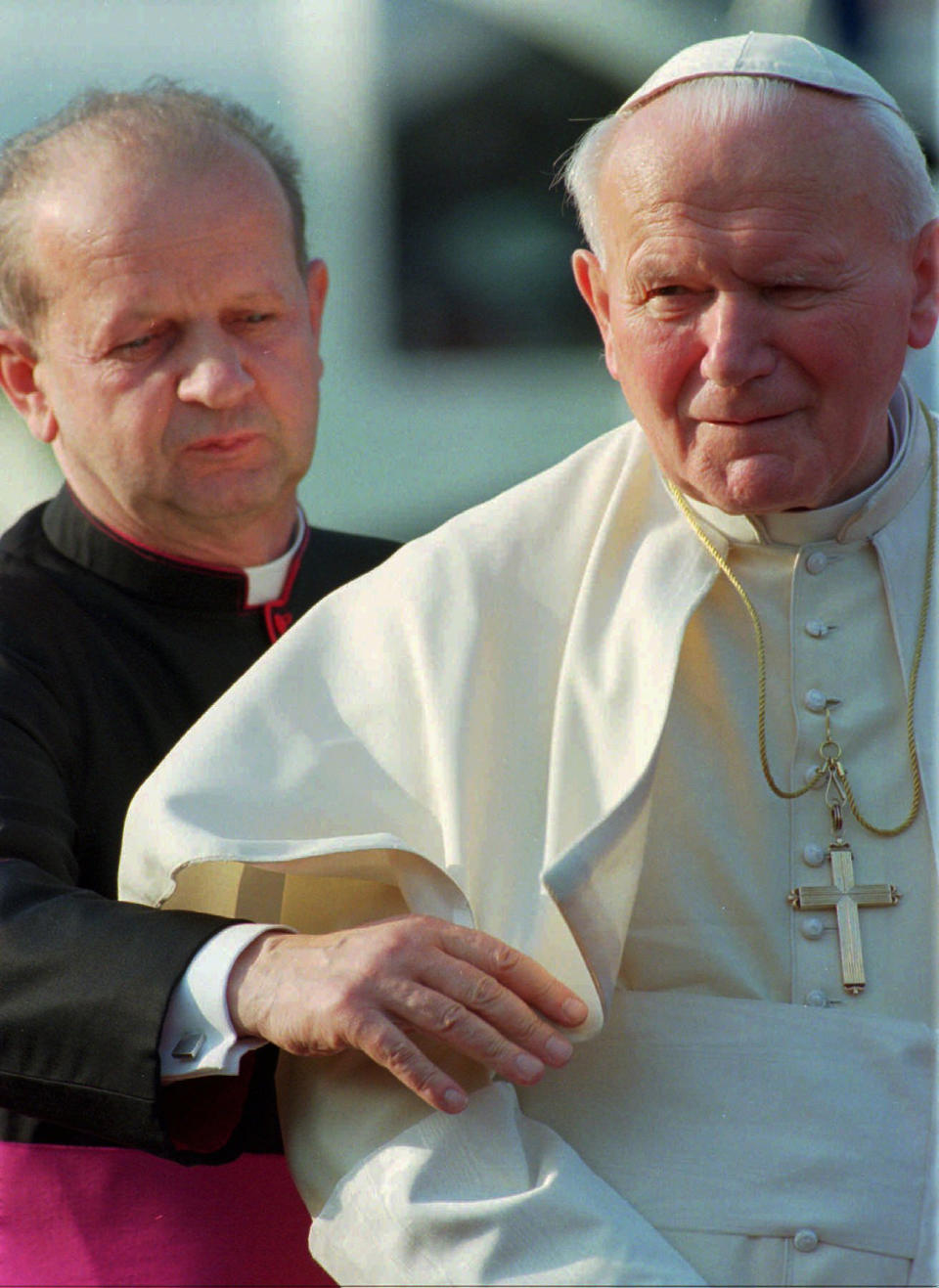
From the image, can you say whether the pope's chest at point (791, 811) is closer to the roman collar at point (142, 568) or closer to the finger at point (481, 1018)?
the finger at point (481, 1018)

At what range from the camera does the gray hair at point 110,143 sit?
118 inches

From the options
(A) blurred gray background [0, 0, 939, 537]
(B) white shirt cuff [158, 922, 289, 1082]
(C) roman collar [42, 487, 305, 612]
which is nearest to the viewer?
(B) white shirt cuff [158, 922, 289, 1082]

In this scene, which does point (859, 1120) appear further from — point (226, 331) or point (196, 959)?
point (226, 331)

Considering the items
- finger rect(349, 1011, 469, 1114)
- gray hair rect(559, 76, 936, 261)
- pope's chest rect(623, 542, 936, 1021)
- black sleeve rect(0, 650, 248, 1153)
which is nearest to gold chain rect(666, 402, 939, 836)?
pope's chest rect(623, 542, 936, 1021)

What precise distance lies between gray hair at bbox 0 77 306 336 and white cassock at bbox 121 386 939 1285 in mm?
1052

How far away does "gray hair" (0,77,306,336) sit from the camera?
118 inches

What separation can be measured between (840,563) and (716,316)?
0.42 meters

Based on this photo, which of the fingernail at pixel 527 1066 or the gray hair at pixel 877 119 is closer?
the fingernail at pixel 527 1066

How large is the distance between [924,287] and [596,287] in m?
0.47

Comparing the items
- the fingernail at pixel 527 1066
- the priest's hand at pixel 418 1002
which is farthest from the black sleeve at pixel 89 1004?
the fingernail at pixel 527 1066

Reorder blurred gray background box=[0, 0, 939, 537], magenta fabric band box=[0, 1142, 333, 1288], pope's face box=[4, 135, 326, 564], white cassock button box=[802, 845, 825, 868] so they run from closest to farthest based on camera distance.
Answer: white cassock button box=[802, 845, 825, 868], magenta fabric band box=[0, 1142, 333, 1288], pope's face box=[4, 135, 326, 564], blurred gray background box=[0, 0, 939, 537]

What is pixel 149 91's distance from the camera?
316cm

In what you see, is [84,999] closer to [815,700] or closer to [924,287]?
[815,700]

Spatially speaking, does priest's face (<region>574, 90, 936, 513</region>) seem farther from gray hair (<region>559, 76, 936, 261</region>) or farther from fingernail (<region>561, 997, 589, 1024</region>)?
fingernail (<region>561, 997, 589, 1024</region>)
